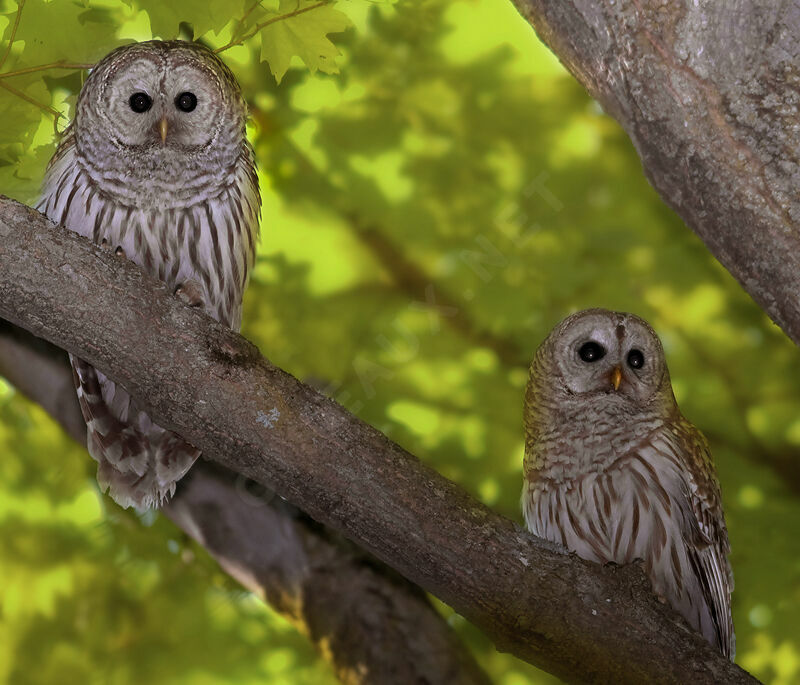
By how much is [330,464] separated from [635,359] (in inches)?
54.7

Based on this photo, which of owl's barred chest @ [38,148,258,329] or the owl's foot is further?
owl's barred chest @ [38,148,258,329]

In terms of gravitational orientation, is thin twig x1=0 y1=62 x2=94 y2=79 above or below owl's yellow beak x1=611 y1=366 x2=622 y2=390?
below

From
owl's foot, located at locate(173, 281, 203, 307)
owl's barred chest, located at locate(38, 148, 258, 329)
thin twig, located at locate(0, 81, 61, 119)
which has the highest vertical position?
thin twig, located at locate(0, 81, 61, 119)

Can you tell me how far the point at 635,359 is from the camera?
3248 millimetres

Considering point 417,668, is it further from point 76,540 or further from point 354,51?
point 354,51

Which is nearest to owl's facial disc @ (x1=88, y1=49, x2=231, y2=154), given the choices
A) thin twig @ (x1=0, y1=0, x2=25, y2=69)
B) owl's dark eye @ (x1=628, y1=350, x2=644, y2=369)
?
thin twig @ (x1=0, y1=0, x2=25, y2=69)

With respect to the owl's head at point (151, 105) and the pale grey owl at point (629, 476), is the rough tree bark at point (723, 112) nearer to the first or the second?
the pale grey owl at point (629, 476)

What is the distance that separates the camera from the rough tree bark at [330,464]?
2182 mm

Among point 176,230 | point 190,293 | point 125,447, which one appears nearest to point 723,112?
point 190,293

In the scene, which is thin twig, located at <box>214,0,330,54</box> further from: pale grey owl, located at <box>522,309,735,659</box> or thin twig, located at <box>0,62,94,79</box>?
pale grey owl, located at <box>522,309,735,659</box>

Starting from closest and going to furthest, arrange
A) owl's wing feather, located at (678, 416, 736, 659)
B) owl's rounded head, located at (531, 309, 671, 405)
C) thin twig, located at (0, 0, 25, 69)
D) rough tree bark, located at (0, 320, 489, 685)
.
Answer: thin twig, located at (0, 0, 25, 69) → owl's wing feather, located at (678, 416, 736, 659) → owl's rounded head, located at (531, 309, 671, 405) → rough tree bark, located at (0, 320, 489, 685)

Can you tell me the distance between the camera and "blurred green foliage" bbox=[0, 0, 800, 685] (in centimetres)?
406

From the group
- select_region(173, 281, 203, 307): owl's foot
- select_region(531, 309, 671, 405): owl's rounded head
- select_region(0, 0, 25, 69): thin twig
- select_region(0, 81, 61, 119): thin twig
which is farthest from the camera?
select_region(531, 309, 671, 405): owl's rounded head

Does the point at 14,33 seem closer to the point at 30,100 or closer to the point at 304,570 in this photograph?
the point at 30,100
